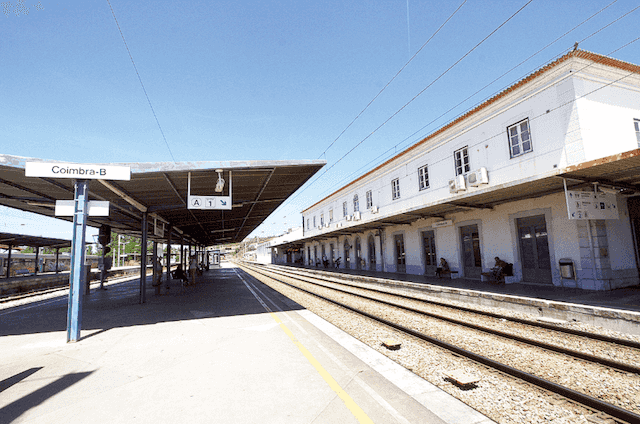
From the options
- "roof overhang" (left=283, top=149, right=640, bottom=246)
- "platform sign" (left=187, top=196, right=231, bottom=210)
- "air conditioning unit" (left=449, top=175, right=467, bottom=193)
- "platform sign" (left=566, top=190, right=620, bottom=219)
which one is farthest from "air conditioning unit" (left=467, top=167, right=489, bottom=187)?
"platform sign" (left=187, top=196, right=231, bottom=210)

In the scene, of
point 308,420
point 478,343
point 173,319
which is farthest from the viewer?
point 173,319

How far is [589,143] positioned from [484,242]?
5.79 m

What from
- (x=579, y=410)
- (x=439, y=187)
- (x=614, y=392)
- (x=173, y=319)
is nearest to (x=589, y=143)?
(x=439, y=187)

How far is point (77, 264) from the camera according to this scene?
6.48 metres

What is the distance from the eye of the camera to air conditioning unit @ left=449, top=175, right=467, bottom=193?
16078 mm

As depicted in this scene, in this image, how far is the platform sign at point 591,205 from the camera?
9508 millimetres

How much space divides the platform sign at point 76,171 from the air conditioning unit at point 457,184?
14670 millimetres

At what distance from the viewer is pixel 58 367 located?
474 centimetres

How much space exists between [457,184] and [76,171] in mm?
15656

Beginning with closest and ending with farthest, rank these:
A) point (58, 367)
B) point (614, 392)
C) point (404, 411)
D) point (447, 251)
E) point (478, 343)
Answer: point (404, 411), point (614, 392), point (58, 367), point (478, 343), point (447, 251)

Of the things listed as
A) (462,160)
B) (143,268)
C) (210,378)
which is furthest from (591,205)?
(143,268)

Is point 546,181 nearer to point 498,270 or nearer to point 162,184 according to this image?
point 498,270

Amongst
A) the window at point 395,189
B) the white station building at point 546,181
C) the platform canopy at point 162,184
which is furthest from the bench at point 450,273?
the platform canopy at point 162,184

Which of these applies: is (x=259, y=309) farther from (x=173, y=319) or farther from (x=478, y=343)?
(x=478, y=343)
